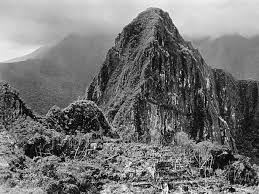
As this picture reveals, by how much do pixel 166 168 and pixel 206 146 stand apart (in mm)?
7266

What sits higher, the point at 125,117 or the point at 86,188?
the point at 125,117

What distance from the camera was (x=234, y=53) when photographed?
15750cm

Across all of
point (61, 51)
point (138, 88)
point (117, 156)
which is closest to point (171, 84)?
point (138, 88)

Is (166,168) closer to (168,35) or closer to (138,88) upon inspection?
(138,88)

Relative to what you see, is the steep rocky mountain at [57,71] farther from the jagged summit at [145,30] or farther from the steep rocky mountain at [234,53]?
the steep rocky mountain at [234,53]

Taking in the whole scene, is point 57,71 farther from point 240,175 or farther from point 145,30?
point 240,175

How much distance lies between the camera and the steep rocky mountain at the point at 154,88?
68.7 metres

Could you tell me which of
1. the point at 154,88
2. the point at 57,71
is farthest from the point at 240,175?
the point at 57,71

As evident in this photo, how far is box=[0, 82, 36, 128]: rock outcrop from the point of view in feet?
110

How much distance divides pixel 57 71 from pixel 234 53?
8460 centimetres

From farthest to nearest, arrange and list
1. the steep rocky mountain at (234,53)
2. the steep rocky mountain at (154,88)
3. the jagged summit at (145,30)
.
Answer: the steep rocky mountain at (234,53) < the jagged summit at (145,30) < the steep rocky mountain at (154,88)

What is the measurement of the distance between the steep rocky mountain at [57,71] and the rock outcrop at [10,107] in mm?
35119

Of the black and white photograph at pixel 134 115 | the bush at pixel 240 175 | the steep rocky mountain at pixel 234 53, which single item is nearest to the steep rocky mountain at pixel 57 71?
the black and white photograph at pixel 134 115

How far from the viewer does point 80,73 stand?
327 ft
